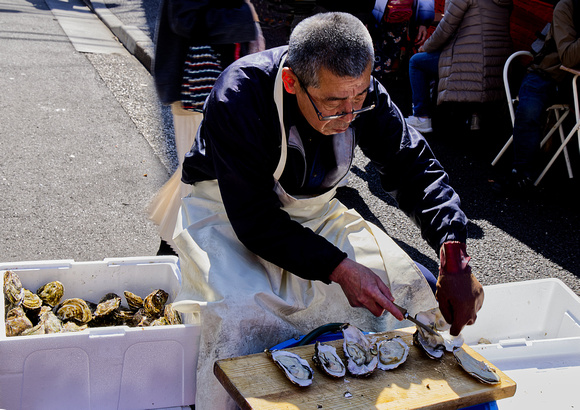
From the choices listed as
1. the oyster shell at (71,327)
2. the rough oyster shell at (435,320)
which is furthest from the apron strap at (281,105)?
the oyster shell at (71,327)

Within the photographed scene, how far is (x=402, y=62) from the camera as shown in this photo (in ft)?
22.7

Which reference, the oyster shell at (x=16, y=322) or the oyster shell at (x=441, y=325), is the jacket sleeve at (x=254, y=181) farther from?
the oyster shell at (x=16, y=322)

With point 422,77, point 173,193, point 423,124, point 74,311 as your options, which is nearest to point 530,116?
point 423,124

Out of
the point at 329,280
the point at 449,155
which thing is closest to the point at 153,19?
the point at 449,155

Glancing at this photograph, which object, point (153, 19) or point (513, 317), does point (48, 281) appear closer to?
point (513, 317)

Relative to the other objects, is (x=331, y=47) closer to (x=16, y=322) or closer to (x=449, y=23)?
(x=16, y=322)

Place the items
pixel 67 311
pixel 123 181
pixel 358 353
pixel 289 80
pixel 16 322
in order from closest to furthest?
pixel 358 353 < pixel 289 80 < pixel 16 322 < pixel 67 311 < pixel 123 181

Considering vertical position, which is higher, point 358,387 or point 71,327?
point 358,387

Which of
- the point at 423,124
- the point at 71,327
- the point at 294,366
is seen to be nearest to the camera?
the point at 294,366

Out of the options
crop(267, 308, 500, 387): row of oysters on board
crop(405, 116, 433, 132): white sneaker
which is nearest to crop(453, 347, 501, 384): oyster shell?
crop(267, 308, 500, 387): row of oysters on board

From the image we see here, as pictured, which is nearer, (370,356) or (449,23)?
(370,356)

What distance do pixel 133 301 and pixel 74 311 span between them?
24 centimetres

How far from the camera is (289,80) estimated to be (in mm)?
2088

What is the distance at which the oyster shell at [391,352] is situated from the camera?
1994 mm
